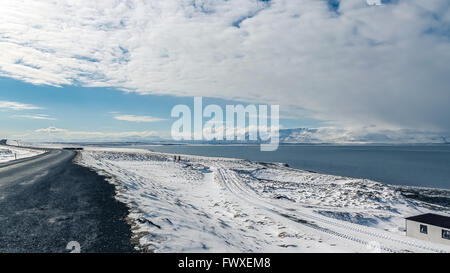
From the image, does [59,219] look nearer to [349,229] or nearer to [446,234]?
[349,229]

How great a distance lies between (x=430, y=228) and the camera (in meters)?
20.2

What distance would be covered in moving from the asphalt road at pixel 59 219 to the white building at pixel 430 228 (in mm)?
25590

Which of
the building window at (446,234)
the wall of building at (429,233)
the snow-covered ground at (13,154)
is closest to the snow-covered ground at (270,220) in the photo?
the wall of building at (429,233)

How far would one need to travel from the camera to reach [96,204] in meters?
11.4

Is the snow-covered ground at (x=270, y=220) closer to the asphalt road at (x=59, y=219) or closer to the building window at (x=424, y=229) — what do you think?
the asphalt road at (x=59, y=219)

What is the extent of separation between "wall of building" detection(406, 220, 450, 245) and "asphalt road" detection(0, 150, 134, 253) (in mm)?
25625

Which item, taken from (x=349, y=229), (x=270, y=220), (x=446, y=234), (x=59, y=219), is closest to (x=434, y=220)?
(x=446, y=234)

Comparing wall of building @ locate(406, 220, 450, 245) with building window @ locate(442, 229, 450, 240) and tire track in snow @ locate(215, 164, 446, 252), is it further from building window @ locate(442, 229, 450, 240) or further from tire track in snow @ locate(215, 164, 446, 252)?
tire track in snow @ locate(215, 164, 446, 252)

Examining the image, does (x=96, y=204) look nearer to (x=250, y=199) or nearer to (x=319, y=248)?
(x=319, y=248)

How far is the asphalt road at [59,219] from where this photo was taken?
6.83 m

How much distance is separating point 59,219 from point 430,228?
92.6 feet

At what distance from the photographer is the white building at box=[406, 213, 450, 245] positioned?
1945 cm

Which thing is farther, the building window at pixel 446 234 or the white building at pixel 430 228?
the white building at pixel 430 228

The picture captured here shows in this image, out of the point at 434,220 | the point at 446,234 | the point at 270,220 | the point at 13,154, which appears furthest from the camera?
the point at 13,154
